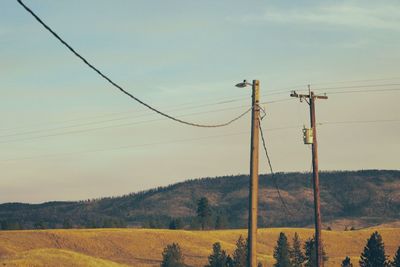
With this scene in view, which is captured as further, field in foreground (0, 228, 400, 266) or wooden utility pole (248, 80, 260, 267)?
field in foreground (0, 228, 400, 266)

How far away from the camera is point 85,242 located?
168 metres

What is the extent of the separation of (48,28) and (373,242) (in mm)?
93242

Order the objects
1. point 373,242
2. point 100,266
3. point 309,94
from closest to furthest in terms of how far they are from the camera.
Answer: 1. point 309,94
2. point 100,266
3. point 373,242

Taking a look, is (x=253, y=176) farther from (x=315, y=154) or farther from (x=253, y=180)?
(x=315, y=154)

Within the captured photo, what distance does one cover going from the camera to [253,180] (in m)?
29.5

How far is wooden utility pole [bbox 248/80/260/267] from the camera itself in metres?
29.2

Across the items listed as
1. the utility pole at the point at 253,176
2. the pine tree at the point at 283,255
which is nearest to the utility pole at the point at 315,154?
the utility pole at the point at 253,176

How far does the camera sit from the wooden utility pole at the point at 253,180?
2916 cm

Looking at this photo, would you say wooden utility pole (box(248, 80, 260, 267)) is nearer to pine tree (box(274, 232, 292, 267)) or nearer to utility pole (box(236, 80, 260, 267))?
utility pole (box(236, 80, 260, 267))

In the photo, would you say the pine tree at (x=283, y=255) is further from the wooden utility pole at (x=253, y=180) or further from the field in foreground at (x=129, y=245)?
the wooden utility pole at (x=253, y=180)

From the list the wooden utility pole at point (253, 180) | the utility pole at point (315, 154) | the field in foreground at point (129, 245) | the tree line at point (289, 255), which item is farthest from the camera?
the field in foreground at point (129, 245)

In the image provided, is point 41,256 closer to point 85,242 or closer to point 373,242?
point 373,242

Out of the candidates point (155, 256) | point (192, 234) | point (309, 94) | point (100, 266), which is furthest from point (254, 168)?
point (192, 234)

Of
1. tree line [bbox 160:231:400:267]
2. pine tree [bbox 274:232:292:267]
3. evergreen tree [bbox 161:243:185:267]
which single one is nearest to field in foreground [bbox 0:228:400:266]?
evergreen tree [bbox 161:243:185:267]
